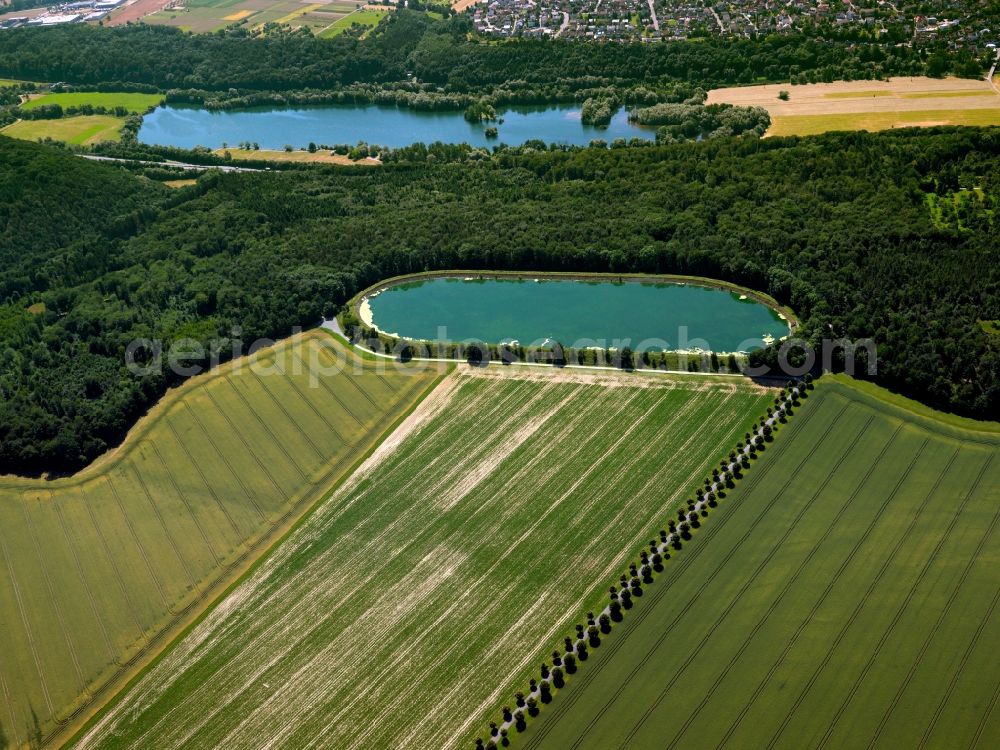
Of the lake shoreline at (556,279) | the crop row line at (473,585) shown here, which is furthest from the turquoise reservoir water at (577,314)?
the crop row line at (473,585)

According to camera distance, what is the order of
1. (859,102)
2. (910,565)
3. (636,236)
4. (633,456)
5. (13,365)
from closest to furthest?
(910,565) → (633,456) → (13,365) → (636,236) → (859,102)

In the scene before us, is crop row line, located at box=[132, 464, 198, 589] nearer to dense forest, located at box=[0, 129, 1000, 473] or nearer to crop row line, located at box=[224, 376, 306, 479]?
dense forest, located at box=[0, 129, 1000, 473]

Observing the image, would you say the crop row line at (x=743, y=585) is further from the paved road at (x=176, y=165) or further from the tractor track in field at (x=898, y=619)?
the paved road at (x=176, y=165)

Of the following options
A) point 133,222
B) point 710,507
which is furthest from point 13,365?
point 710,507

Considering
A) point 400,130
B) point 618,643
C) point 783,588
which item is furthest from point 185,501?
point 400,130

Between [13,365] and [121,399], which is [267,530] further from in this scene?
[13,365]
